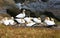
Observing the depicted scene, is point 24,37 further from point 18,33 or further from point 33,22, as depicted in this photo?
point 33,22

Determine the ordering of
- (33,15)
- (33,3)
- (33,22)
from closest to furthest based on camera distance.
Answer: (33,22)
(33,15)
(33,3)

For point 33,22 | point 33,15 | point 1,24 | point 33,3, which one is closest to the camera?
point 1,24

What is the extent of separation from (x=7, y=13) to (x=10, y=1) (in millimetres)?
1532

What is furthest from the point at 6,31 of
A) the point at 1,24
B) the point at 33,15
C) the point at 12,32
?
the point at 33,15

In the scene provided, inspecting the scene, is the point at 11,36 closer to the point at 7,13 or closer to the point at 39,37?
the point at 39,37

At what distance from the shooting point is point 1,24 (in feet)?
32.4

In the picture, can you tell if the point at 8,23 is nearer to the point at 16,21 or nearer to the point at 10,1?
the point at 16,21

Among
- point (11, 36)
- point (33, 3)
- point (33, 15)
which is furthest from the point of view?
point (33, 3)

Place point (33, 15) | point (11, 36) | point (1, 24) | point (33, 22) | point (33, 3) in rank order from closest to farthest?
point (11, 36), point (1, 24), point (33, 22), point (33, 15), point (33, 3)

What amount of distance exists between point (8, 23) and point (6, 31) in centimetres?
176

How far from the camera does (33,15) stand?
12.5m

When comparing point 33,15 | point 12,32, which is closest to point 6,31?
point 12,32

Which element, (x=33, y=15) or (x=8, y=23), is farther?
(x=33, y=15)

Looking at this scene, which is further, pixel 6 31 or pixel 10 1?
pixel 10 1
